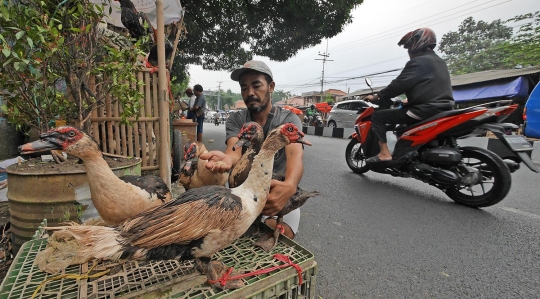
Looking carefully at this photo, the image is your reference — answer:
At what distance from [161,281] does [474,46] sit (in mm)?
32986

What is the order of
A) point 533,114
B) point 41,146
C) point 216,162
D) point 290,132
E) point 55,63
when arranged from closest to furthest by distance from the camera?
1. point 41,146
2. point 290,132
3. point 216,162
4. point 55,63
5. point 533,114

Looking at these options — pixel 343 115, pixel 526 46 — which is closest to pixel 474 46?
pixel 526 46

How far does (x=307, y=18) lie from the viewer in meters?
7.48

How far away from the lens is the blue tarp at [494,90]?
943 cm

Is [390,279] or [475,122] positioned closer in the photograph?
[390,279]

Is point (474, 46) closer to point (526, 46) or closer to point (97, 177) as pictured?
point (526, 46)

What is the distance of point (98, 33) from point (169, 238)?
2139mm

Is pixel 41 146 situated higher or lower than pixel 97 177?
higher

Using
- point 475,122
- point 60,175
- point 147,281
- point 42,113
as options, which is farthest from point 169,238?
point 475,122

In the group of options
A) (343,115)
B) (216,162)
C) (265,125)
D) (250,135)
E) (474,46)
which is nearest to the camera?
(216,162)

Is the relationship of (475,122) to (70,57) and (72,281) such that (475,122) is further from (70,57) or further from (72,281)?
(70,57)

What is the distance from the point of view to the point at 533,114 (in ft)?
20.6

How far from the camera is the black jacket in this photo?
10.3 ft

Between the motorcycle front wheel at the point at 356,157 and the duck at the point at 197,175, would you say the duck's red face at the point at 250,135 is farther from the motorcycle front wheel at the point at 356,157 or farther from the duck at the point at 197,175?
the motorcycle front wheel at the point at 356,157
